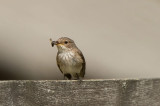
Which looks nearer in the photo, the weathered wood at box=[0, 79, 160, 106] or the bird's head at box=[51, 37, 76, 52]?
the weathered wood at box=[0, 79, 160, 106]

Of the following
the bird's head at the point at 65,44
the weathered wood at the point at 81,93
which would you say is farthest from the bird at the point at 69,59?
the weathered wood at the point at 81,93

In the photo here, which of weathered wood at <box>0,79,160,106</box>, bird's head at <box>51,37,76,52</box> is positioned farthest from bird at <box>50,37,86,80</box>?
weathered wood at <box>0,79,160,106</box>

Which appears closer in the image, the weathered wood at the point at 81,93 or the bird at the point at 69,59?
the weathered wood at the point at 81,93

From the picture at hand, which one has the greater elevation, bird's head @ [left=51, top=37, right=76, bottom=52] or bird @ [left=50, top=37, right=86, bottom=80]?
bird's head @ [left=51, top=37, right=76, bottom=52]

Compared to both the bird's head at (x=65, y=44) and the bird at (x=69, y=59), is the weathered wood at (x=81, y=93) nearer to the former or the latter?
the bird at (x=69, y=59)

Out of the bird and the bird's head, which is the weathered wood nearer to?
the bird

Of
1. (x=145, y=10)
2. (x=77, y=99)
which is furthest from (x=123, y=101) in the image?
(x=145, y=10)
